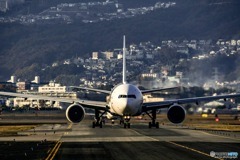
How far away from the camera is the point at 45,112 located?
160 metres

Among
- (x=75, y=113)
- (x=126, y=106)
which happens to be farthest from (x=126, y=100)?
(x=75, y=113)

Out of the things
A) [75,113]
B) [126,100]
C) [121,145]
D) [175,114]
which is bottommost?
[121,145]

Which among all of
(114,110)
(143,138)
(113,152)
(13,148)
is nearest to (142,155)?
(113,152)

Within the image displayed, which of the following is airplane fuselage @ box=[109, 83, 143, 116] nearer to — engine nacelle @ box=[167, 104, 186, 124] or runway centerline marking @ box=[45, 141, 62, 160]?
engine nacelle @ box=[167, 104, 186, 124]

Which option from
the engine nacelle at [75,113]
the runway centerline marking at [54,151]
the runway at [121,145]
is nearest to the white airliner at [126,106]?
the engine nacelle at [75,113]

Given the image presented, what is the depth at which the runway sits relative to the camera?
174 ft

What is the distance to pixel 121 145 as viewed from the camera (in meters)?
61.8

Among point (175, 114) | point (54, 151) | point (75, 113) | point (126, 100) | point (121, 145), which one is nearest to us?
point (54, 151)

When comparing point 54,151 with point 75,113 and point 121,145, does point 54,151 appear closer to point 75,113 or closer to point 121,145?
point 121,145

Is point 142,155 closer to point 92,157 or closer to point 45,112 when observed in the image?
point 92,157

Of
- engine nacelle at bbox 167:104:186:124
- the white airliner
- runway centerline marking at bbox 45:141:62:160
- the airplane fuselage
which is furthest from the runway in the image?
engine nacelle at bbox 167:104:186:124

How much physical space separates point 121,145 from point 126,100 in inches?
720

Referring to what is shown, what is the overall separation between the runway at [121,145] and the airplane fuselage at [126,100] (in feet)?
10.4

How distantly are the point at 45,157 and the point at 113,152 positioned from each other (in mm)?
5194
